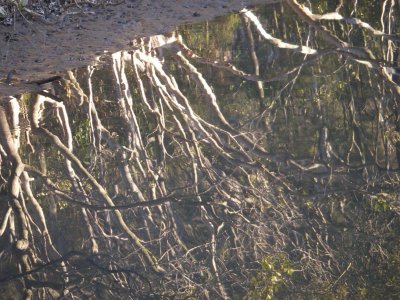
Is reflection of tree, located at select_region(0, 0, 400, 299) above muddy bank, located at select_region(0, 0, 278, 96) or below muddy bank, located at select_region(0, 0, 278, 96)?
below

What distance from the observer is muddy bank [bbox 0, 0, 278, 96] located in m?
5.31

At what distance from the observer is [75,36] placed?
548 cm

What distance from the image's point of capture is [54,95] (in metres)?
5.54

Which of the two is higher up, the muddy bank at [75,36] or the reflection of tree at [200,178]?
the muddy bank at [75,36]

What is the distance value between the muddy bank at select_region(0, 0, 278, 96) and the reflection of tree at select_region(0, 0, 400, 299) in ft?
0.46

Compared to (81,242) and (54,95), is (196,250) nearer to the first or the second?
(81,242)

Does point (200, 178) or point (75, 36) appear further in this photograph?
point (75, 36)

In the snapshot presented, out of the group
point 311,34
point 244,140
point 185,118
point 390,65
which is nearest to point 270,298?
point 244,140

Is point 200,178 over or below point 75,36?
below

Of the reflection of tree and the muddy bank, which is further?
the muddy bank

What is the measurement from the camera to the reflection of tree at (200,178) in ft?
14.2

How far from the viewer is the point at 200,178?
504 cm

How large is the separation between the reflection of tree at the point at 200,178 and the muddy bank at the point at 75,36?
0.14 meters

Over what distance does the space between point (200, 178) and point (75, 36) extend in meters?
1.50
